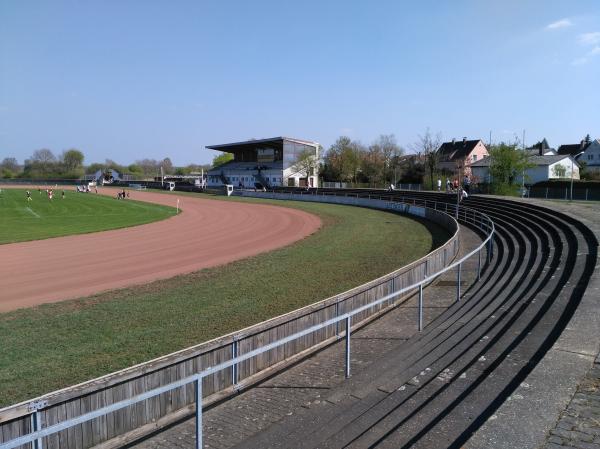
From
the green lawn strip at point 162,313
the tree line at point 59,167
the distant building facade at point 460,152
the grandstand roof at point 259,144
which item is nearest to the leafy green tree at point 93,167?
the tree line at point 59,167

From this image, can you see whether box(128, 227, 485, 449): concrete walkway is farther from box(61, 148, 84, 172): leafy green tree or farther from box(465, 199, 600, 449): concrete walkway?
box(61, 148, 84, 172): leafy green tree

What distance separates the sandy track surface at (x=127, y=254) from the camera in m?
16.7

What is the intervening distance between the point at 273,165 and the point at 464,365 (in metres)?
82.3

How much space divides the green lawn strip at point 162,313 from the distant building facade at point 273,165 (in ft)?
205

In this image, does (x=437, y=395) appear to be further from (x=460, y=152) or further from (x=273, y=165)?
(x=460, y=152)

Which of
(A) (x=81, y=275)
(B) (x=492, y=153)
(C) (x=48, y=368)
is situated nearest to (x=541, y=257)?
(C) (x=48, y=368)

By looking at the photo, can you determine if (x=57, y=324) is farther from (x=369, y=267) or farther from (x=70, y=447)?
(x=369, y=267)

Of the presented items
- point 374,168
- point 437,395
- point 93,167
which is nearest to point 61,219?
point 437,395

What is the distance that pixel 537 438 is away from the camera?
14.1 feet

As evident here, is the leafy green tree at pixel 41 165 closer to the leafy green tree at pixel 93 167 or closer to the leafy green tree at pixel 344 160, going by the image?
the leafy green tree at pixel 93 167

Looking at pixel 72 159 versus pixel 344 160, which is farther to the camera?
pixel 72 159

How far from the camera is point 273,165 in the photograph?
87.8 metres

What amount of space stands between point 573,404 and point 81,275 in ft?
58.3

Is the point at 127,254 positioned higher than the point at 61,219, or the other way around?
the point at 61,219
